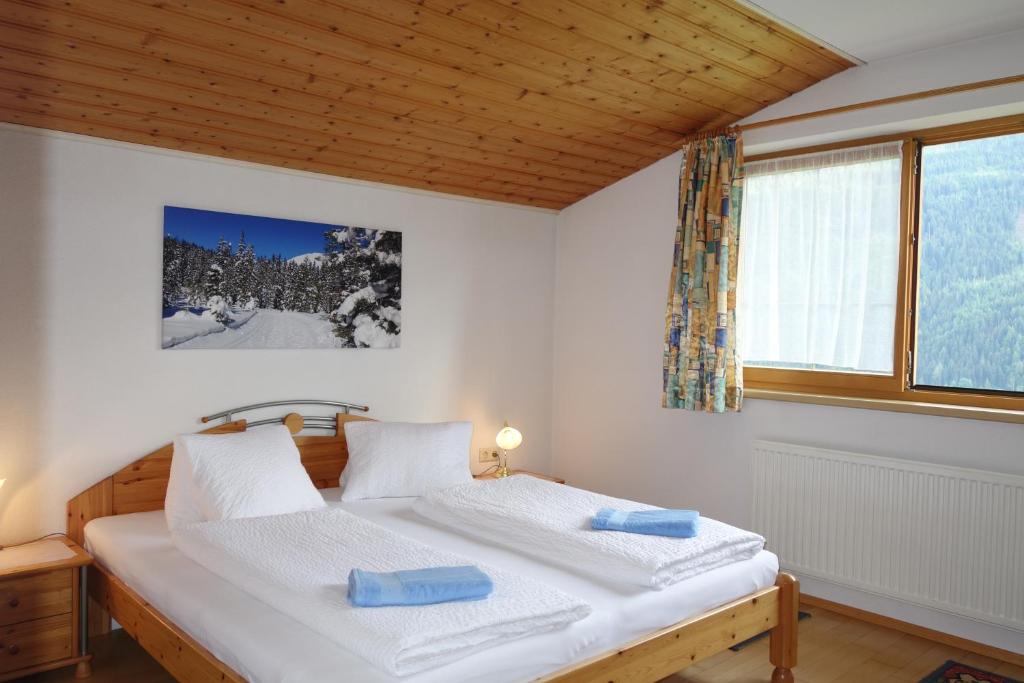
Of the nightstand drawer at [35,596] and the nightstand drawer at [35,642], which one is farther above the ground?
the nightstand drawer at [35,596]

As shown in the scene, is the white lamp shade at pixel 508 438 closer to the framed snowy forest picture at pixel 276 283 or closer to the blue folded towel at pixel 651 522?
the framed snowy forest picture at pixel 276 283

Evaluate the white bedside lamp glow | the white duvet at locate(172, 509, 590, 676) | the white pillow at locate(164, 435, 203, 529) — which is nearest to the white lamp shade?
the white bedside lamp glow

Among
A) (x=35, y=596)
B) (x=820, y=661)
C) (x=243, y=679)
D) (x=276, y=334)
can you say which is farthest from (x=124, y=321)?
(x=820, y=661)

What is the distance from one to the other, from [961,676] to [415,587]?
2.25m

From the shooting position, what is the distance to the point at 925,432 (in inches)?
140

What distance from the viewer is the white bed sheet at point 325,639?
81.0 inches

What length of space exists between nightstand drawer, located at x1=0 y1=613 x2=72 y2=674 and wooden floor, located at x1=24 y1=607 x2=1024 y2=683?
114 millimetres

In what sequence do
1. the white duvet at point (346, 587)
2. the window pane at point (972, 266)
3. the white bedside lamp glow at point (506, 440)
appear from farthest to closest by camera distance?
the white bedside lamp glow at point (506, 440)
the window pane at point (972, 266)
the white duvet at point (346, 587)

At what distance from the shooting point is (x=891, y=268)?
3.77 metres

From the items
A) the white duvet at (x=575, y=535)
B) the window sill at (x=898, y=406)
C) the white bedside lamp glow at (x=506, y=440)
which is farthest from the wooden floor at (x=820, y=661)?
the white bedside lamp glow at (x=506, y=440)

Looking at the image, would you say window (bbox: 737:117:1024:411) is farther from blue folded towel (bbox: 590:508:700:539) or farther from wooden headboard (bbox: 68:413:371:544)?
wooden headboard (bbox: 68:413:371:544)

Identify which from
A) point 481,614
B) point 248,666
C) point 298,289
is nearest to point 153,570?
point 248,666

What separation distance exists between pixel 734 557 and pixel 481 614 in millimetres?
1172

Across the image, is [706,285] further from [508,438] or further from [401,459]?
[401,459]
